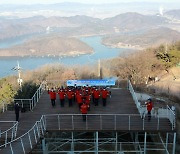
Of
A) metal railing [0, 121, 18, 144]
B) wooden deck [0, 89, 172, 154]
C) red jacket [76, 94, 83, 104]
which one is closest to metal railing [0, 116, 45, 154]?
wooden deck [0, 89, 172, 154]

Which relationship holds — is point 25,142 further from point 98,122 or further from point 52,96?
point 52,96

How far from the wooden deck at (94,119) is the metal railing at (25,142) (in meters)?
0.20

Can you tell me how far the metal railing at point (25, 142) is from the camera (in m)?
14.8

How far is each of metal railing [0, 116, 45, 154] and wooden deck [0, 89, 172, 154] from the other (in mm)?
203

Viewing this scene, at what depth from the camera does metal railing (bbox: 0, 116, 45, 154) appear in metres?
14.8

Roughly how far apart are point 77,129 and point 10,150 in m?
3.83

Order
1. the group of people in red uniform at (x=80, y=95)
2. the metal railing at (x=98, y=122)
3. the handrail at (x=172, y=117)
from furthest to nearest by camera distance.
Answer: the group of people in red uniform at (x=80, y=95)
the metal railing at (x=98, y=122)
the handrail at (x=172, y=117)

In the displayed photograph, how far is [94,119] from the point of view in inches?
728

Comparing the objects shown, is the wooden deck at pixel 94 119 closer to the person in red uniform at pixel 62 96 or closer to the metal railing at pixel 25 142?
the metal railing at pixel 25 142

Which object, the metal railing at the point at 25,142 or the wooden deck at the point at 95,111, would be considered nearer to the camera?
the metal railing at the point at 25,142

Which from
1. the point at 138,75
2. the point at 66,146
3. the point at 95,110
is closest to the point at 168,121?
the point at 95,110

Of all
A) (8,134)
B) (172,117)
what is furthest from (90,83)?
(8,134)

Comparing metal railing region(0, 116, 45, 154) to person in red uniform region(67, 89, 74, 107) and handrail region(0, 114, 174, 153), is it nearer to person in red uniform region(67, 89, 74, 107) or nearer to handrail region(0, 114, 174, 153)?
handrail region(0, 114, 174, 153)

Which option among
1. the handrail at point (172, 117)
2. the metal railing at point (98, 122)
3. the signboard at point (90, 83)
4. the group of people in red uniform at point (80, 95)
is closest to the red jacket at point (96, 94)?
the group of people in red uniform at point (80, 95)
